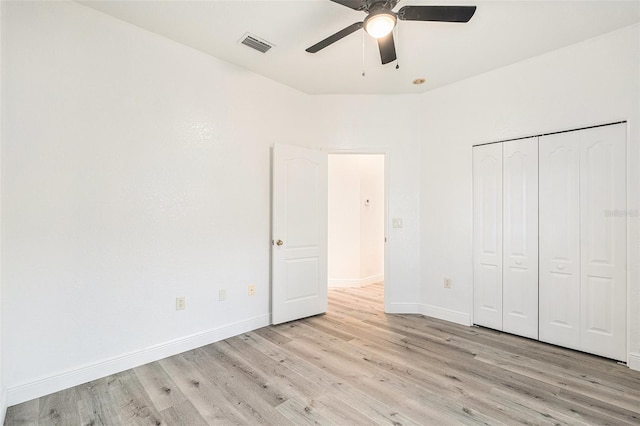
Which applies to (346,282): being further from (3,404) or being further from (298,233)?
(3,404)

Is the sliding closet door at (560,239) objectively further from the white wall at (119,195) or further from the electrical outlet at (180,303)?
the electrical outlet at (180,303)

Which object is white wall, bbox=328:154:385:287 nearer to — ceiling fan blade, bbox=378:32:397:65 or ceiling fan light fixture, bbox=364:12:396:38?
ceiling fan blade, bbox=378:32:397:65

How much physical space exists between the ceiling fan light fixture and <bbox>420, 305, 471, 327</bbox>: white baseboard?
3.16 metres

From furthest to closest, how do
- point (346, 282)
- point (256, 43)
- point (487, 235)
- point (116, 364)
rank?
point (346, 282) < point (487, 235) < point (256, 43) < point (116, 364)

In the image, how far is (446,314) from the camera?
12.5 ft

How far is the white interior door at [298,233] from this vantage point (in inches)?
142

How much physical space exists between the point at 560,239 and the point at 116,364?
413 centimetres

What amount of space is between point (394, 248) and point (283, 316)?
1.66 metres

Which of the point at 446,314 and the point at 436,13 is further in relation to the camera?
the point at 446,314

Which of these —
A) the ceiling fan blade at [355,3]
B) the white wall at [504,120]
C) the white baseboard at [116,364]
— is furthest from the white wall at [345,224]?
the ceiling fan blade at [355,3]

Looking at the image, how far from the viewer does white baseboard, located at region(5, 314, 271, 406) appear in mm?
2131

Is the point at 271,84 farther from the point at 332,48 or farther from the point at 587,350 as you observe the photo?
the point at 587,350

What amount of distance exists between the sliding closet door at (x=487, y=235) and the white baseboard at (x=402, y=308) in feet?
2.34

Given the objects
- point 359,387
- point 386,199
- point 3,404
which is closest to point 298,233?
point 386,199
